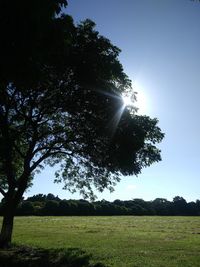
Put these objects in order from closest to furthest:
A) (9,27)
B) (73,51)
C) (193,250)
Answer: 1. (9,27)
2. (73,51)
3. (193,250)

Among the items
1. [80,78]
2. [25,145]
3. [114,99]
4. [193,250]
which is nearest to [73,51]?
[80,78]

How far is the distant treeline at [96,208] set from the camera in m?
110

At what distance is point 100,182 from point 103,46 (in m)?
13.4

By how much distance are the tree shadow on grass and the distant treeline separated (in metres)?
72.5

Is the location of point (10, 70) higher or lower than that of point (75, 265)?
higher

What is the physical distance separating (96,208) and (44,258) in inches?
3995

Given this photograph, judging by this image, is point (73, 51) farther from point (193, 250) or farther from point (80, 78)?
point (193, 250)

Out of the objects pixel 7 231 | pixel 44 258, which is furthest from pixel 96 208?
pixel 44 258

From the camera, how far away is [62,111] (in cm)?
2881

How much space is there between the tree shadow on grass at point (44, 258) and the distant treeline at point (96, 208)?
7254cm

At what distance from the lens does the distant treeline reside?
360ft

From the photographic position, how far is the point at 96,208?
122312 millimetres

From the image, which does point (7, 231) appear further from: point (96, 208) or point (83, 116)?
point (96, 208)

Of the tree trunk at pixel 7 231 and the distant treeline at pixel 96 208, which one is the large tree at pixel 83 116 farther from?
the distant treeline at pixel 96 208
